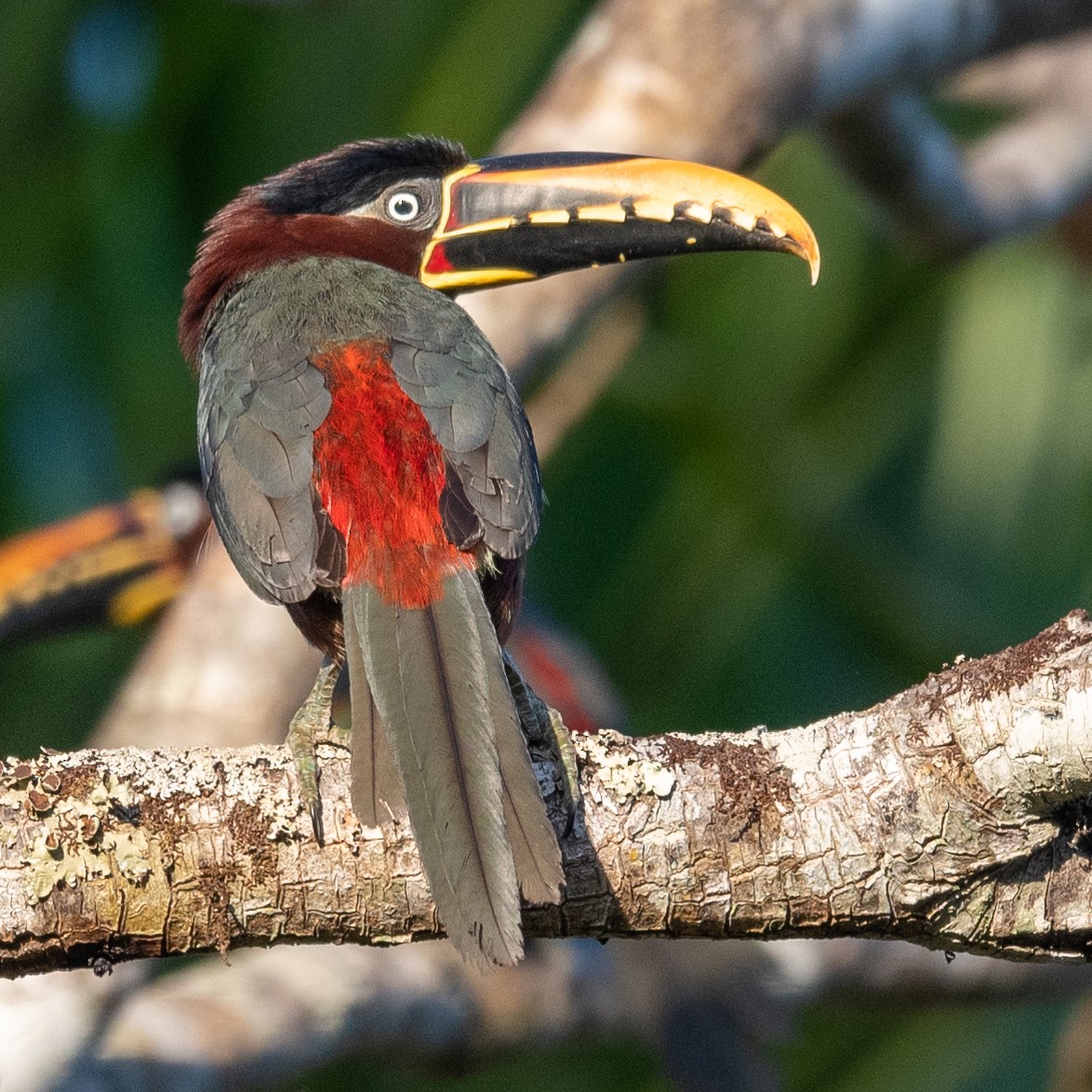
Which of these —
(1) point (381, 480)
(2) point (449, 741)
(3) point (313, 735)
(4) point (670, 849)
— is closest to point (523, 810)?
(2) point (449, 741)

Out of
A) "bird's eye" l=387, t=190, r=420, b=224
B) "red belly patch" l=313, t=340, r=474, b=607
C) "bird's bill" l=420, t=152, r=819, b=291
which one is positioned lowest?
"red belly patch" l=313, t=340, r=474, b=607

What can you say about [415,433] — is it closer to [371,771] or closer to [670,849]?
[371,771]

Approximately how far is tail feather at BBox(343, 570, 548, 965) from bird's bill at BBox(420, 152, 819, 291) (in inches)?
46.5

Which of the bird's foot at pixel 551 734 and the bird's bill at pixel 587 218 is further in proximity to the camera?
the bird's bill at pixel 587 218

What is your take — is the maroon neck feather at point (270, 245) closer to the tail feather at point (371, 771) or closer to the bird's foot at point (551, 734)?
the bird's foot at point (551, 734)

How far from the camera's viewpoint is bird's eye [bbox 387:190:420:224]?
3.70 m

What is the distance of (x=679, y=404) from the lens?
24.4 feet

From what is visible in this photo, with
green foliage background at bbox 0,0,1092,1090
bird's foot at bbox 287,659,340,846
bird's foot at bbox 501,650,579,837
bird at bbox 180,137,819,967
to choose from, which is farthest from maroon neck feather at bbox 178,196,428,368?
green foliage background at bbox 0,0,1092,1090

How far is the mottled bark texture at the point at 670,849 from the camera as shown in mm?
2449

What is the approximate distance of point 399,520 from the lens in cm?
269

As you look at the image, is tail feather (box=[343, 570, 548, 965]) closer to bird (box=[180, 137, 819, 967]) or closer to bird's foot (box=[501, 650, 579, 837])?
bird (box=[180, 137, 819, 967])

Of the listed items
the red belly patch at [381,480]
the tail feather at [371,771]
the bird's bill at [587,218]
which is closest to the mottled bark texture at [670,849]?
the tail feather at [371,771]

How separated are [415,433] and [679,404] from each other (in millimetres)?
4683

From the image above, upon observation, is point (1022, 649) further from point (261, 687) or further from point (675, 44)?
point (675, 44)
